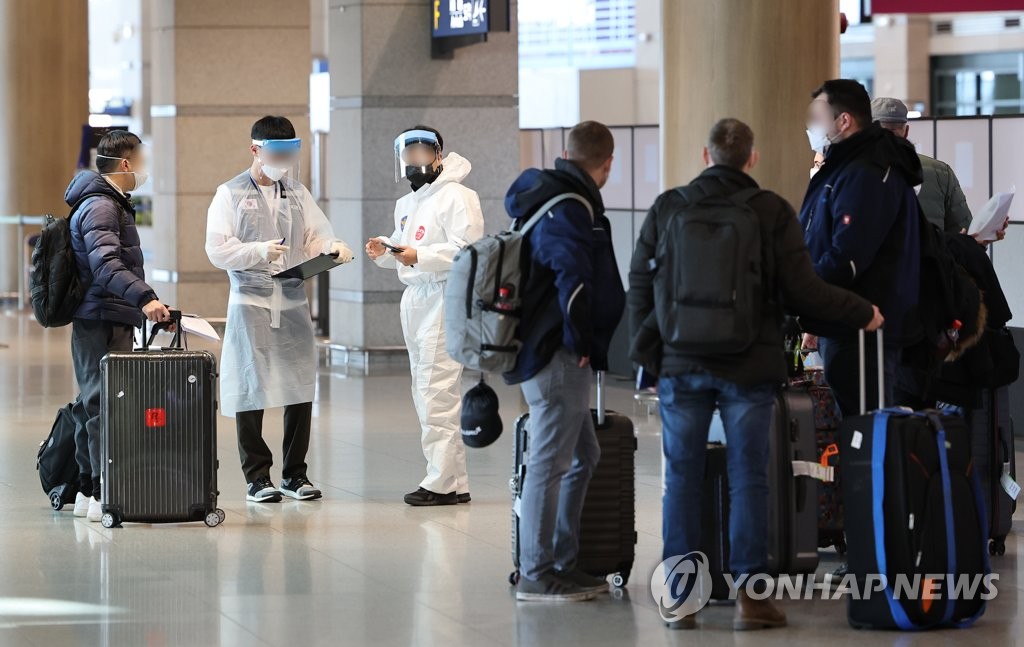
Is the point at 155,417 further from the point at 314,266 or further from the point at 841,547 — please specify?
the point at 841,547

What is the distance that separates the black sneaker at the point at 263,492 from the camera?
7.72 m

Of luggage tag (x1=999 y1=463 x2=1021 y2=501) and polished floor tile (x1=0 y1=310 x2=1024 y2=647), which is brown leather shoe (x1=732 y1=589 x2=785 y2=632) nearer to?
polished floor tile (x1=0 y1=310 x2=1024 y2=647)

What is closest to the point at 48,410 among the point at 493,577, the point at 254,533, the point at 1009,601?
the point at 254,533

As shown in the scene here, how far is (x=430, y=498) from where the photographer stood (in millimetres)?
7656

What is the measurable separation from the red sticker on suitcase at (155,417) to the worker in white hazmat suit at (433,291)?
1184 millimetres

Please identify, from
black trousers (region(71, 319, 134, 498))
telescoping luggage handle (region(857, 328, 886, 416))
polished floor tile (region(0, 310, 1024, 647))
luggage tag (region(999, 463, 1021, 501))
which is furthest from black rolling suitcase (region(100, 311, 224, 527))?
luggage tag (region(999, 463, 1021, 501))

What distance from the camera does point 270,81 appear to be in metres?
16.4

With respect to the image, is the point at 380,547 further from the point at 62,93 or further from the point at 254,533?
the point at 62,93

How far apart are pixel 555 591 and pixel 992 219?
93.8 inches

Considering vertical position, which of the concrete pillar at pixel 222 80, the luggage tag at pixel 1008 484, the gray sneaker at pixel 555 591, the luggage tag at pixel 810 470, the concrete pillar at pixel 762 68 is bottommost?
the gray sneaker at pixel 555 591

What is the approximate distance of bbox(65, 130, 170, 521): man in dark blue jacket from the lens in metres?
7.02

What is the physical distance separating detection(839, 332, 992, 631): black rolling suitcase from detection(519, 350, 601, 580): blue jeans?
91 cm

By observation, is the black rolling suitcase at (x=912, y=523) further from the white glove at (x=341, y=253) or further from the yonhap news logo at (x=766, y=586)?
the white glove at (x=341, y=253)

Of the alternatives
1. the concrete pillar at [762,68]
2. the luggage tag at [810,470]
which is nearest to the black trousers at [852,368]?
the luggage tag at [810,470]
